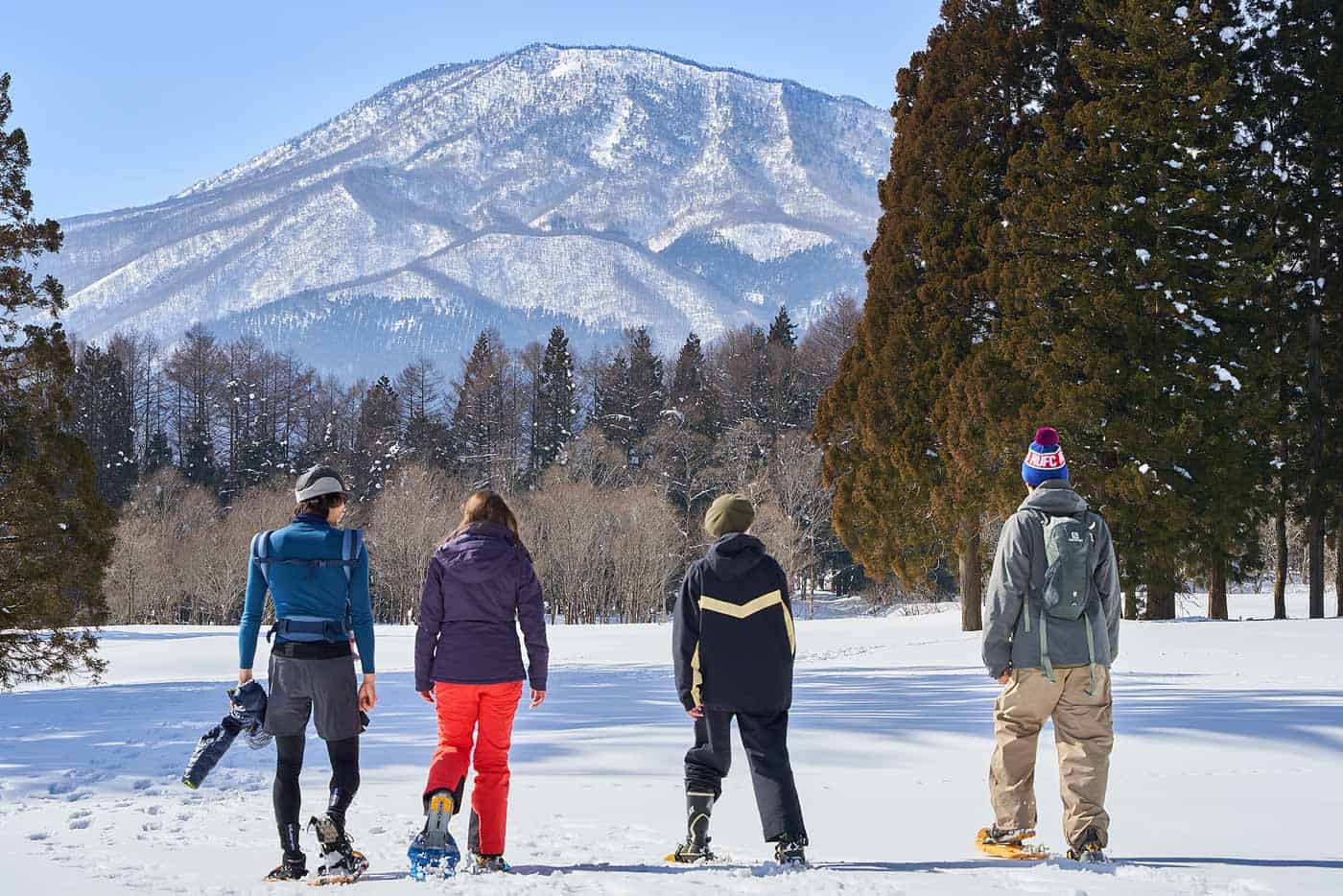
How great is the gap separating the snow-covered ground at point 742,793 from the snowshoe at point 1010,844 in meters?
0.16

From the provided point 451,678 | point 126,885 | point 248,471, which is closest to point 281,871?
point 126,885

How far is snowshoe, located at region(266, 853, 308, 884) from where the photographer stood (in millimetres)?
5375

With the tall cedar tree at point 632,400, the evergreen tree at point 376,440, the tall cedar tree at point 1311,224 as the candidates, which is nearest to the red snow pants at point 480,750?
the tall cedar tree at point 1311,224

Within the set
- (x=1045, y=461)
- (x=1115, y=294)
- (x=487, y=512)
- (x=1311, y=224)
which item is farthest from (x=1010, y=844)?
(x=1311, y=224)

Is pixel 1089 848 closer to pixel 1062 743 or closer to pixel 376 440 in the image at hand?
pixel 1062 743

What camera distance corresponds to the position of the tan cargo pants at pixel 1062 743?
5.63 metres

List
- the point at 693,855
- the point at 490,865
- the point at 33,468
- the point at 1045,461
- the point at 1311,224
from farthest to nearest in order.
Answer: the point at 1311,224
the point at 33,468
the point at 1045,461
the point at 693,855
the point at 490,865

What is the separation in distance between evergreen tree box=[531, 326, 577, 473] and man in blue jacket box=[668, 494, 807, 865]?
64.0m

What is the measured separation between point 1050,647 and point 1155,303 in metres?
18.1

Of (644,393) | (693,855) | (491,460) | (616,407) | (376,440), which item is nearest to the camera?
(693,855)

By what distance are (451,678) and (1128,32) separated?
20715 millimetres

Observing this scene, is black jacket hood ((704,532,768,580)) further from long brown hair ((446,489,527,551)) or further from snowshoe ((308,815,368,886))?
snowshoe ((308,815,368,886))

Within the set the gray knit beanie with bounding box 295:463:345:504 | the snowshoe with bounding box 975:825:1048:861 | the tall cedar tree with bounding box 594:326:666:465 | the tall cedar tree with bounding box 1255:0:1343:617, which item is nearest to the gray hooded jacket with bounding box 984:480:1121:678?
the snowshoe with bounding box 975:825:1048:861

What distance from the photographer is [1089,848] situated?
552 cm
